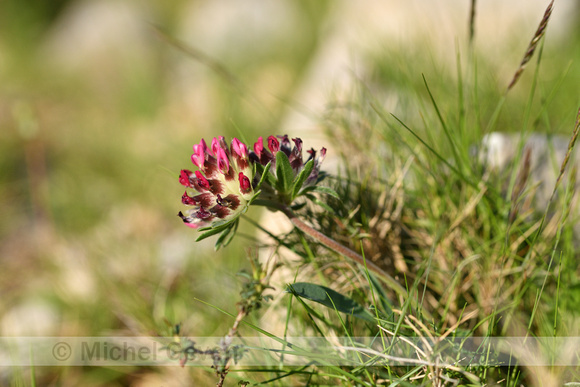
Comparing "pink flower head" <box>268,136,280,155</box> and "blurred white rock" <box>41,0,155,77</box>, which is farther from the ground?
"blurred white rock" <box>41,0,155,77</box>

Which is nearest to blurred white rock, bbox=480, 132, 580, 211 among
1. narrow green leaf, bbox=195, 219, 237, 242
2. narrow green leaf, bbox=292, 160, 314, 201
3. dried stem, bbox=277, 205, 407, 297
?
dried stem, bbox=277, 205, 407, 297

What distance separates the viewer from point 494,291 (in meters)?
1.28

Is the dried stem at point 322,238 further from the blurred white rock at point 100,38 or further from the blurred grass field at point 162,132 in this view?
the blurred white rock at point 100,38

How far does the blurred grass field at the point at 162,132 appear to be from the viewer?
170cm

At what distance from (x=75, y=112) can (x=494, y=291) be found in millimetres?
5423

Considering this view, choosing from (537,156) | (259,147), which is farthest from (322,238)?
(537,156)

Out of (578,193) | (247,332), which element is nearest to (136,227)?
(247,332)

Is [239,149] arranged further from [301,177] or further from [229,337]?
[229,337]

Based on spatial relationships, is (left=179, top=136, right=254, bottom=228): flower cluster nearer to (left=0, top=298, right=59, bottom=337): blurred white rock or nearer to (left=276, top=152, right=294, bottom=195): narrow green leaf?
(left=276, top=152, right=294, bottom=195): narrow green leaf

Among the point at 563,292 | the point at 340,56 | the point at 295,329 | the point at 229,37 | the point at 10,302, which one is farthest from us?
the point at 229,37

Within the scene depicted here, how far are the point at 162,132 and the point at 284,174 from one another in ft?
11.4

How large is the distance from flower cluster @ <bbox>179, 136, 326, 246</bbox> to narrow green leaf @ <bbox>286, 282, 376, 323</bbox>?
0.61 ft

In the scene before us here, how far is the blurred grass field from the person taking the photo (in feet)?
5.58

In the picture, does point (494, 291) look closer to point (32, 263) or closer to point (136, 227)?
point (136, 227)
